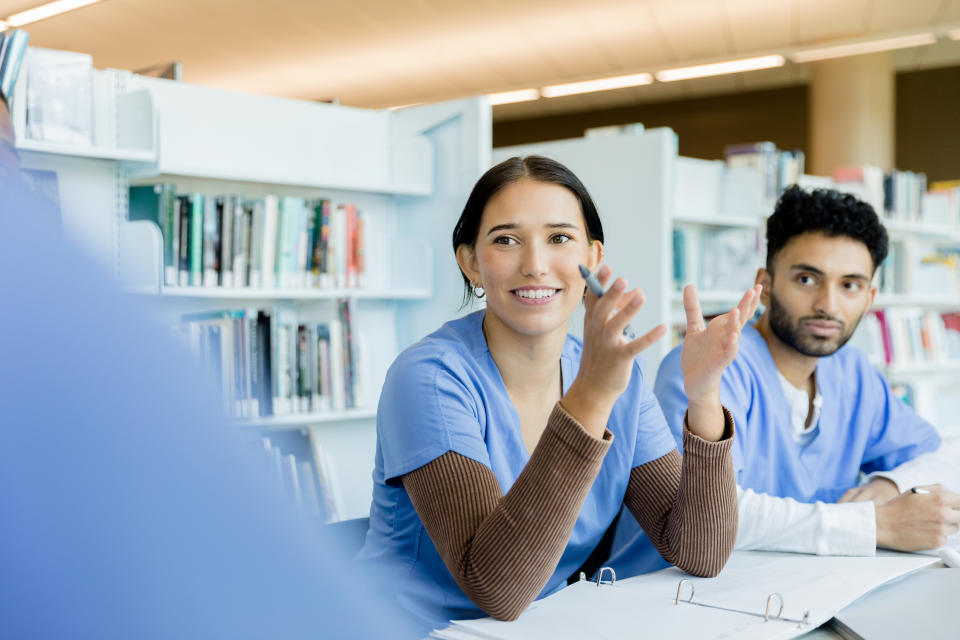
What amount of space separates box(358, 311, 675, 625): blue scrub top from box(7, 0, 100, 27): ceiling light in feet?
19.6

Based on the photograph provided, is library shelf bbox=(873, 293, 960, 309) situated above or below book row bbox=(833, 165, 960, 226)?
below

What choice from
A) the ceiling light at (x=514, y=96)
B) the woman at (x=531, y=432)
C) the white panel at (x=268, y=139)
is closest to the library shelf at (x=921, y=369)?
the white panel at (x=268, y=139)

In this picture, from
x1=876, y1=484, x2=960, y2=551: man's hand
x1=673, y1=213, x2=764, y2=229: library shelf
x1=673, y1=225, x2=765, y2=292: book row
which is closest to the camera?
x1=876, y1=484, x2=960, y2=551: man's hand

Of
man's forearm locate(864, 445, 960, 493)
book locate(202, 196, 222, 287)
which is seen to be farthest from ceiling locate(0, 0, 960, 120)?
man's forearm locate(864, 445, 960, 493)

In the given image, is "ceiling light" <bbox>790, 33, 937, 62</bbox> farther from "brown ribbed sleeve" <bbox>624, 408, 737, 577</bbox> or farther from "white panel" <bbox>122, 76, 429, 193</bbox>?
"brown ribbed sleeve" <bbox>624, 408, 737, 577</bbox>

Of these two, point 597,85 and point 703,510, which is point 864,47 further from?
point 703,510

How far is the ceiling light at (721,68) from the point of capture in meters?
7.53

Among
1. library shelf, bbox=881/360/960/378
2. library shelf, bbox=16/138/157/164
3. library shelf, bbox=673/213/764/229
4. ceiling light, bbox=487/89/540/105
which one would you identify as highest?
ceiling light, bbox=487/89/540/105

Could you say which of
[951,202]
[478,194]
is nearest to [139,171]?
[478,194]

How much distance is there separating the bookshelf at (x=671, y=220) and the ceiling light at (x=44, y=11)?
3.96 meters

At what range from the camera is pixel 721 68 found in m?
7.76

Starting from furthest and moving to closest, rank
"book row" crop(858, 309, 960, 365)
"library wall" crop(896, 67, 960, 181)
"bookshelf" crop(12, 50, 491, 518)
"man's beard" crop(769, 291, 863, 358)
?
"library wall" crop(896, 67, 960, 181) → "book row" crop(858, 309, 960, 365) → "bookshelf" crop(12, 50, 491, 518) → "man's beard" crop(769, 291, 863, 358)

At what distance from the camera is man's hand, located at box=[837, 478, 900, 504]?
1.52m

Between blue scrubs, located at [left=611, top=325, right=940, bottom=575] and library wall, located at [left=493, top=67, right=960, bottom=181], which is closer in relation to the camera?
blue scrubs, located at [left=611, top=325, right=940, bottom=575]
